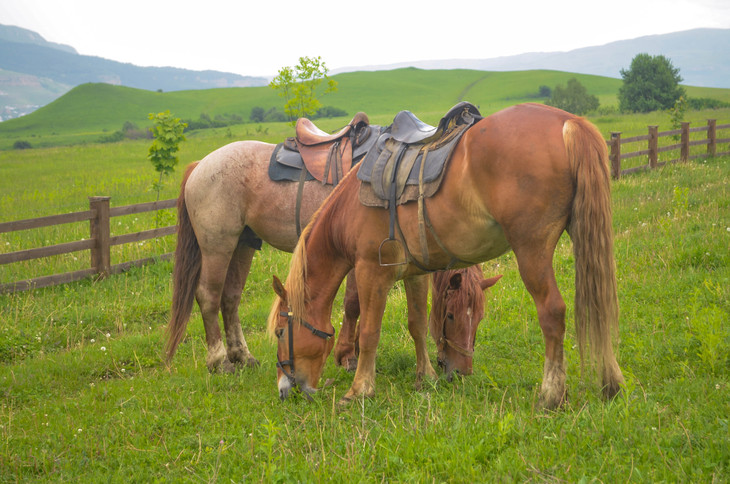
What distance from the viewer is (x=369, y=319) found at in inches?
162

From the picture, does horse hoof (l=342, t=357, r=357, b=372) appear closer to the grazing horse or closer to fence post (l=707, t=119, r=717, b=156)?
the grazing horse

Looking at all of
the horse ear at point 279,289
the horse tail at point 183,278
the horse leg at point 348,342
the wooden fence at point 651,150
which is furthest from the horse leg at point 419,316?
the wooden fence at point 651,150

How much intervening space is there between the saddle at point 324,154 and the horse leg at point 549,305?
2320mm

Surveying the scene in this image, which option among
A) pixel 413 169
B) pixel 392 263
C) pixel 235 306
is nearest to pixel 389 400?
pixel 392 263

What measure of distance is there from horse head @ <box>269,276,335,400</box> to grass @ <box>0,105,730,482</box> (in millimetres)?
179

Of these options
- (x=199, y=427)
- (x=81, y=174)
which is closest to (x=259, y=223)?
(x=199, y=427)

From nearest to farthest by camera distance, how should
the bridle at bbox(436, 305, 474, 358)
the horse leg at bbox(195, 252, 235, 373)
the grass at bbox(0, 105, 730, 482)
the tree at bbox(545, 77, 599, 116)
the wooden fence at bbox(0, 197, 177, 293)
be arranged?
1. the grass at bbox(0, 105, 730, 482)
2. the bridle at bbox(436, 305, 474, 358)
3. the horse leg at bbox(195, 252, 235, 373)
4. the wooden fence at bbox(0, 197, 177, 293)
5. the tree at bbox(545, 77, 599, 116)

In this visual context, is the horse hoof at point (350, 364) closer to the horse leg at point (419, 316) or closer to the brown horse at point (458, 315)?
the horse leg at point (419, 316)

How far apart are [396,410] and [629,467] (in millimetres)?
1591

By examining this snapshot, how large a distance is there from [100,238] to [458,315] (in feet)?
21.0

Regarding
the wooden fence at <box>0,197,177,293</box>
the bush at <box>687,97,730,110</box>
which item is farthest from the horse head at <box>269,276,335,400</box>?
the bush at <box>687,97,730,110</box>

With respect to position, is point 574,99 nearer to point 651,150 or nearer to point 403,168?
point 651,150

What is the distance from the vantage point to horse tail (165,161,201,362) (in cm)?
549

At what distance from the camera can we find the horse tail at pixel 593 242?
316 centimetres
